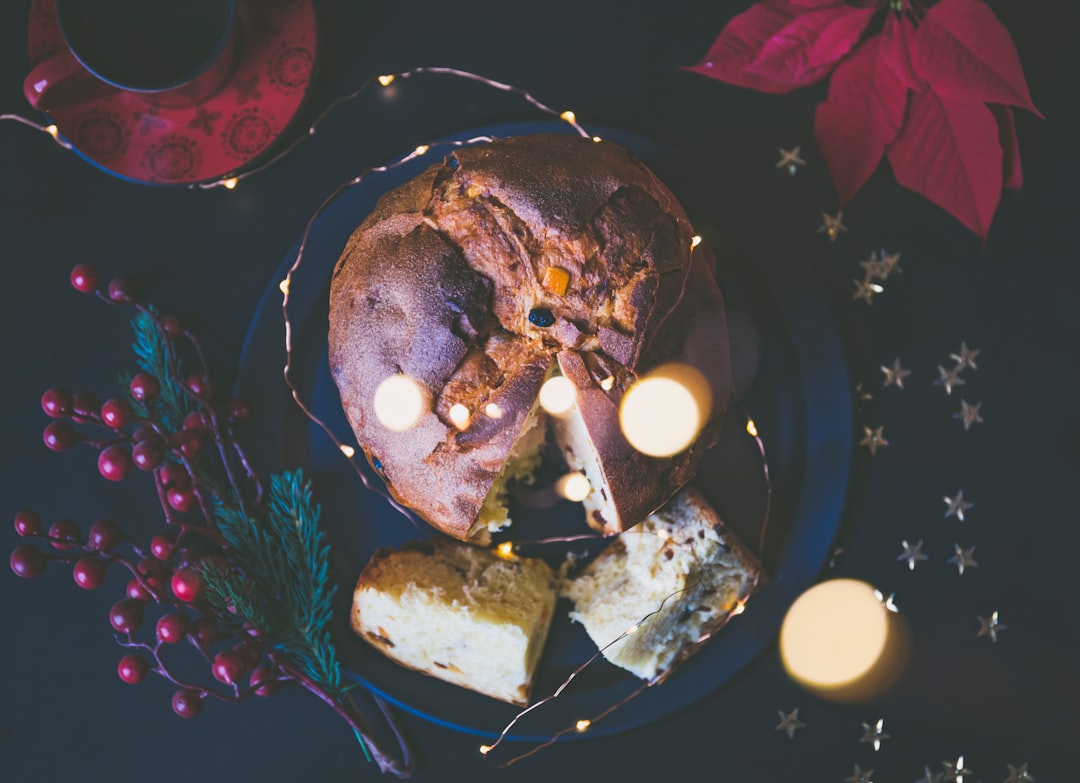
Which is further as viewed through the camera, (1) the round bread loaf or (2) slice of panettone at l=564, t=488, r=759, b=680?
(2) slice of panettone at l=564, t=488, r=759, b=680

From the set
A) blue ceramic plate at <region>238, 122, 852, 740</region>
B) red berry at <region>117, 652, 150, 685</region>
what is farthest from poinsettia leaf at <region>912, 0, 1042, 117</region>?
red berry at <region>117, 652, 150, 685</region>

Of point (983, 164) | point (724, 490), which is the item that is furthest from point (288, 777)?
point (983, 164)

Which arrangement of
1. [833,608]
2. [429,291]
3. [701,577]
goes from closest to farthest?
[429,291] < [701,577] < [833,608]

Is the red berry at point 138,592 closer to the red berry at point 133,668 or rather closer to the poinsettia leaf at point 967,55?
the red berry at point 133,668

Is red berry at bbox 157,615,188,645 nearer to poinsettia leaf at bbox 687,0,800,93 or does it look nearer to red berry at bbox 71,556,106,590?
red berry at bbox 71,556,106,590

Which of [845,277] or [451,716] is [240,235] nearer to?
[451,716]

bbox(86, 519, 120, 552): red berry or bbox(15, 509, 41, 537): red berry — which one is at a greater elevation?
bbox(15, 509, 41, 537): red berry
